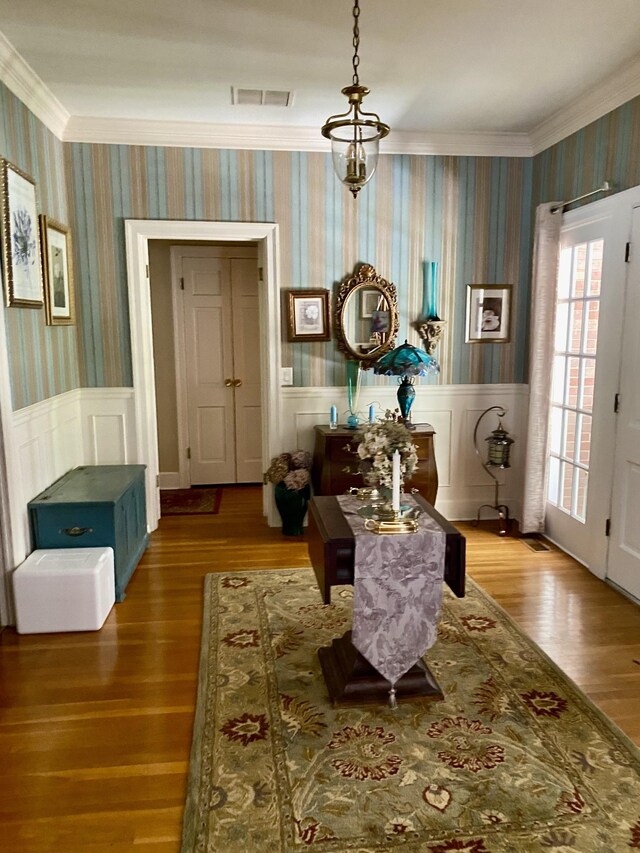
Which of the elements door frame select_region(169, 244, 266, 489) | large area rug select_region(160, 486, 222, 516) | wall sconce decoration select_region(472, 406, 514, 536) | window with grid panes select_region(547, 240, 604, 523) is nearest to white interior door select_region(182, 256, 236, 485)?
door frame select_region(169, 244, 266, 489)

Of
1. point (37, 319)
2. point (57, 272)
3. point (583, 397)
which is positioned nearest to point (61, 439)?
point (37, 319)

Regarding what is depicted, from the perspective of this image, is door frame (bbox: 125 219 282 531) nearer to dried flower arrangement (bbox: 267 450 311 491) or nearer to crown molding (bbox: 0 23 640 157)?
dried flower arrangement (bbox: 267 450 311 491)

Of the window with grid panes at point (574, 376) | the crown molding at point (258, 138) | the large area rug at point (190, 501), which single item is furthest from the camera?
the large area rug at point (190, 501)

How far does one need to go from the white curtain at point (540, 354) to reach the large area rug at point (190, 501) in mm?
2531

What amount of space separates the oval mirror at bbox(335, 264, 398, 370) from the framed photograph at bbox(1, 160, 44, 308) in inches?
79.9

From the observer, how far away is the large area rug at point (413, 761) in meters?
1.92

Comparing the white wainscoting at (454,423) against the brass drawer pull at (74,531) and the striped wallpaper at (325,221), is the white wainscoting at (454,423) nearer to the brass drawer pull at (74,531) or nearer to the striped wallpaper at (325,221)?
the striped wallpaper at (325,221)

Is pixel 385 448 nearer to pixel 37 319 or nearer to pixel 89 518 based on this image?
pixel 89 518

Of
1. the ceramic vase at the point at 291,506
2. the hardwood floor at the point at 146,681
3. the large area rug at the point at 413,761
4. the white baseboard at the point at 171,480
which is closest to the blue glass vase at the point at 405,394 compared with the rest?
the ceramic vase at the point at 291,506

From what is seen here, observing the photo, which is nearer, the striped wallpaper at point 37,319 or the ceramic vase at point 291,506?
the striped wallpaper at point 37,319

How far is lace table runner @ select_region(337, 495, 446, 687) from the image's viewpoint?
2.41m

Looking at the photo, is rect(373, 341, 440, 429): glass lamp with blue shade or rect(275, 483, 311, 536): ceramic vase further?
rect(275, 483, 311, 536): ceramic vase

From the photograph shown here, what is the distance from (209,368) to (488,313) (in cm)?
262

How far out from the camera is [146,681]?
110 inches
